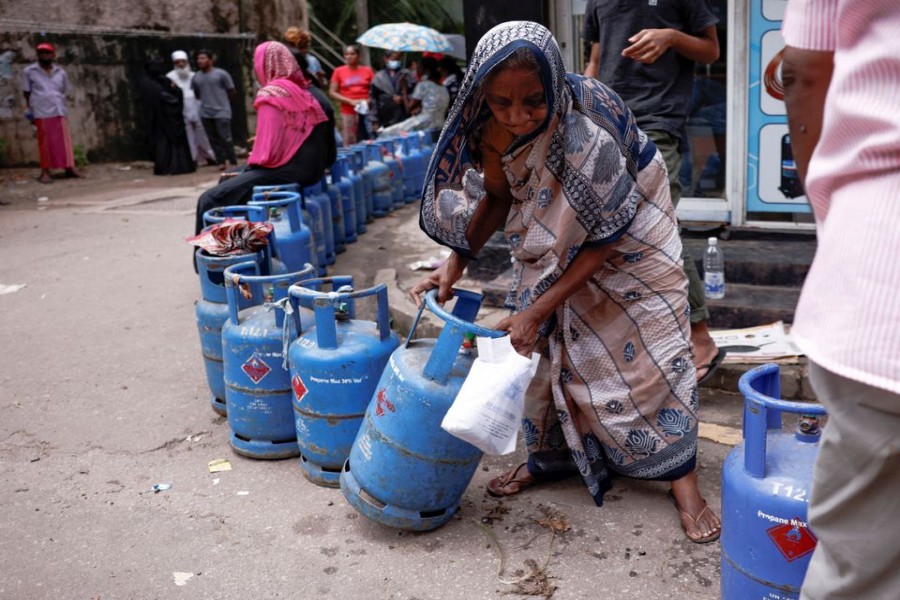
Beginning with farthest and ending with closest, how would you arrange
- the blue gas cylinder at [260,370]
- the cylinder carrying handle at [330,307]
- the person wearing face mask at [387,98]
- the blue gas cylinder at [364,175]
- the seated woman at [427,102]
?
the person wearing face mask at [387,98] → the seated woman at [427,102] → the blue gas cylinder at [364,175] → the blue gas cylinder at [260,370] → the cylinder carrying handle at [330,307]

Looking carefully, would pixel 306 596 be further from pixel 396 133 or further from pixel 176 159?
pixel 176 159

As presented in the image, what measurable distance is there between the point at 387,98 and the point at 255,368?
28.4ft

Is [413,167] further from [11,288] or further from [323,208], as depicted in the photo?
[11,288]

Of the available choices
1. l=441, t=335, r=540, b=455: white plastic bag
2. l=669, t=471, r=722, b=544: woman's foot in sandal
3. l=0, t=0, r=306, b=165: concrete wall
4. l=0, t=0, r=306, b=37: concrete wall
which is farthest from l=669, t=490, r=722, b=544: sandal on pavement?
l=0, t=0, r=306, b=37: concrete wall

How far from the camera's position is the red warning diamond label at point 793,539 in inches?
80.6

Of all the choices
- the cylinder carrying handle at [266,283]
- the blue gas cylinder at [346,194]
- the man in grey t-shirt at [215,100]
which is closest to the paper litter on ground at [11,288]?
the blue gas cylinder at [346,194]

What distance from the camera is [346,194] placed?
7.30m

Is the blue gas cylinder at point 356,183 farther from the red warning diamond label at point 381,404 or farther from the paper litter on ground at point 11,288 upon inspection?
the red warning diamond label at point 381,404

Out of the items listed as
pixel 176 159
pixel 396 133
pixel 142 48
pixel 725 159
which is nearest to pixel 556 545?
pixel 725 159

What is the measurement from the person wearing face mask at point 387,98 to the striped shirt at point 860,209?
35.2ft

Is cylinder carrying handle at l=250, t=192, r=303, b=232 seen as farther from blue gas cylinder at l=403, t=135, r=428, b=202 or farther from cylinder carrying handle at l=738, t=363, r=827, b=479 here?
blue gas cylinder at l=403, t=135, r=428, b=202

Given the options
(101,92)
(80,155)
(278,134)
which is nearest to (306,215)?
(278,134)

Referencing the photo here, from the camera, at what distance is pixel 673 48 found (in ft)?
12.2

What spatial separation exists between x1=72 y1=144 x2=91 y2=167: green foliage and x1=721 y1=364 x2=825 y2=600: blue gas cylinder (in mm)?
13596
